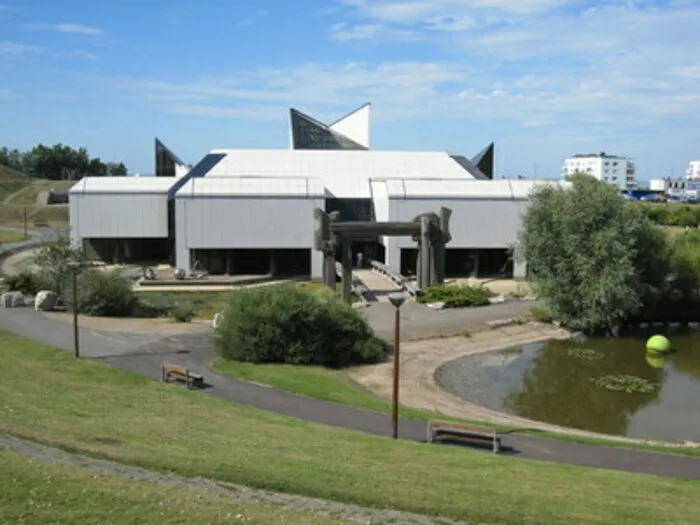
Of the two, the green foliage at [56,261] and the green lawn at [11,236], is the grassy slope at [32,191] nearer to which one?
the green lawn at [11,236]

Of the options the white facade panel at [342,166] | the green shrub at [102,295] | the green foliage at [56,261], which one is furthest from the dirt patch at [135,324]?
the white facade panel at [342,166]

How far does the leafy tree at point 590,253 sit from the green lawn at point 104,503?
2457 centimetres

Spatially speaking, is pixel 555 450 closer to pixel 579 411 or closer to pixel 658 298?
pixel 579 411

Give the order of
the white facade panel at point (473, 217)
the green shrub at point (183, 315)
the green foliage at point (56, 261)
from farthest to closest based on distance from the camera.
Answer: the white facade panel at point (473, 217) → the green foliage at point (56, 261) → the green shrub at point (183, 315)

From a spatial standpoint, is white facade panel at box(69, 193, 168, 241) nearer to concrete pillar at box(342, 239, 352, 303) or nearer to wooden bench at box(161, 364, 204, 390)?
concrete pillar at box(342, 239, 352, 303)

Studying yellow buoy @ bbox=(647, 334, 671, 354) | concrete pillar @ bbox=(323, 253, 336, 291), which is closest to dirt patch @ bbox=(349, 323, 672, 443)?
yellow buoy @ bbox=(647, 334, 671, 354)

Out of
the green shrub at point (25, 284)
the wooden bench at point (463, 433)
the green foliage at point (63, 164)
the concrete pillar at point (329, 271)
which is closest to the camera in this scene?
the wooden bench at point (463, 433)

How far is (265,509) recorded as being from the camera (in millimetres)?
9078

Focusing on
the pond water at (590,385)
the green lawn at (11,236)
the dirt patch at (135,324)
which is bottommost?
the pond water at (590,385)

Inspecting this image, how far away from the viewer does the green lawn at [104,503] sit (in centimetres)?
809

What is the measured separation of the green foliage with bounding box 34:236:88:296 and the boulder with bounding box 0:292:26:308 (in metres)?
1.58

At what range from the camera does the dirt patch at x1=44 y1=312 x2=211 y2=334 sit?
27.6 m

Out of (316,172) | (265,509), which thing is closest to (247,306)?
(265,509)

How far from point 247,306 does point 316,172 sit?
3142 centimetres
